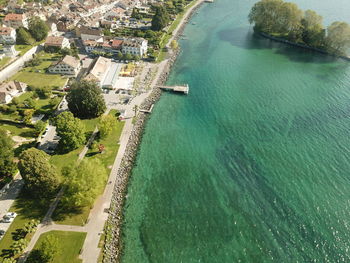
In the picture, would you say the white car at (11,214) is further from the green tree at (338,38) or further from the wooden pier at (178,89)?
the green tree at (338,38)

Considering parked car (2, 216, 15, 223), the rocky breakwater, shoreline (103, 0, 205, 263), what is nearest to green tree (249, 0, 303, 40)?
shoreline (103, 0, 205, 263)

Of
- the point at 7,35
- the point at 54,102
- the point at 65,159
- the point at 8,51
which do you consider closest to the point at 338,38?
the point at 54,102

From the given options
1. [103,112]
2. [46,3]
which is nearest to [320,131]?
[103,112]

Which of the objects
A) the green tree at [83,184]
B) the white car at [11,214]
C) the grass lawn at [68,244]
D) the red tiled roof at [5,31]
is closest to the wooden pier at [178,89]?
the green tree at [83,184]

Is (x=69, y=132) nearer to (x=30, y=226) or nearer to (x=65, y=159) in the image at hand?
(x=65, y=159)

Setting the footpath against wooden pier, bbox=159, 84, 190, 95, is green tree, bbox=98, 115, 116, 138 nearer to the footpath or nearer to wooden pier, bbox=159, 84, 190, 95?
the footpath

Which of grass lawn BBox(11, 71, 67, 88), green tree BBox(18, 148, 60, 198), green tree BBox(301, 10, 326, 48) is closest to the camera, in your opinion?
green tree BBox(18, 148, 60, 198)
